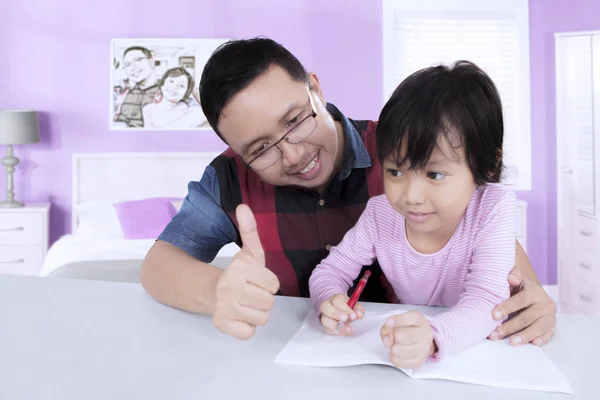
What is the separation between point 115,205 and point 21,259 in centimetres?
77

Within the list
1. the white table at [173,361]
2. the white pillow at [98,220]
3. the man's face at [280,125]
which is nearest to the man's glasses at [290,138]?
the man's face at [280,125]

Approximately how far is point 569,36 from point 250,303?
4.18 m

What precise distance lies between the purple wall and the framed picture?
69mm

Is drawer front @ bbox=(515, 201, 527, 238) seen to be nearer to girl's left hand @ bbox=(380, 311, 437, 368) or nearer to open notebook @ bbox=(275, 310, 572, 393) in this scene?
open notebook @ bbox=(275, 310, 572, 393)

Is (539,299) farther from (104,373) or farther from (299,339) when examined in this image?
(104,373)

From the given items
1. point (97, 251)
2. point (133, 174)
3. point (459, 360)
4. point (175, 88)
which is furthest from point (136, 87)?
point (459, 360)

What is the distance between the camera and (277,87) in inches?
48.8

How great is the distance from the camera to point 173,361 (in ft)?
2.74

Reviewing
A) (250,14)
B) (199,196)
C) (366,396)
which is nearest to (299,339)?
(366,396)

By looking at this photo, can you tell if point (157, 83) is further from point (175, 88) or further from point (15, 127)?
point (15, 127)

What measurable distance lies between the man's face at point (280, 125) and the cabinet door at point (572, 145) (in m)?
3.38

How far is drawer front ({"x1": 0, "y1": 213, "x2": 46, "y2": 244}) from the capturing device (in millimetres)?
4238

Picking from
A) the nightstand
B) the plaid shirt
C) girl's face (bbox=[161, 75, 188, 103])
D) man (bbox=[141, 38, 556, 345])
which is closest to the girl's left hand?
man (bbox=[141, 38, 556, 345])

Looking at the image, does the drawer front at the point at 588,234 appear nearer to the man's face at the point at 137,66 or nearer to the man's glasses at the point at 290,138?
the man's face at the point at 137,66
